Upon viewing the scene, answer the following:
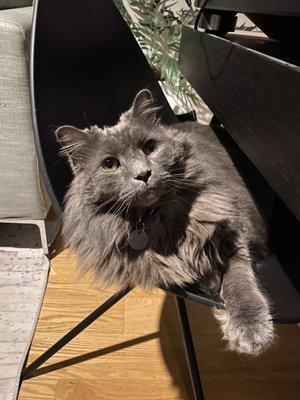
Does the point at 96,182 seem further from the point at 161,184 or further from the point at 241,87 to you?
the point at 241,87

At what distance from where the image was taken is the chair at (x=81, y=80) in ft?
2.81

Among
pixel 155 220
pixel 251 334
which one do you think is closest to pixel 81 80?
pixel 155 220

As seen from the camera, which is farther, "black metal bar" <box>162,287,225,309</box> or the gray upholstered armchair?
the gray upholstered armchair

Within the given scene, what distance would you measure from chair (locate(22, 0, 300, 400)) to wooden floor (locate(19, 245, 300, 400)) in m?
0.16

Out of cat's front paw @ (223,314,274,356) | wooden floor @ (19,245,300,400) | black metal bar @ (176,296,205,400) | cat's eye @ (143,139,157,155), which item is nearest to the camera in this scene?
cat's front paw @ (223,314,274,356)

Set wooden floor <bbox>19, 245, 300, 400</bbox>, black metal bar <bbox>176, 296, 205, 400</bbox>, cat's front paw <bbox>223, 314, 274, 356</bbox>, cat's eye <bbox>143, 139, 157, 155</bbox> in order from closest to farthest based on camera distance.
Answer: cat's front paw <bbox>223, 314, 274, 356</bbox> < cat's eye <bbox>143, 139, 157, 155</bbox> < black metal bar <bbox>176, 296, 205, 400</bbox> < wooden floor <bbox>19, 245, 300, 400</bbox>

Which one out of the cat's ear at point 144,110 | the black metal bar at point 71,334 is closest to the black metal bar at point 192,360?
the black metal bar at point 71,334

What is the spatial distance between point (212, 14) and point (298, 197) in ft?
3.48

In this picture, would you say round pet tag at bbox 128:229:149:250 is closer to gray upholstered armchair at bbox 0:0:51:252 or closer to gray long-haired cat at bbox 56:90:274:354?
gray long-haired cat at bbox 56:90:274:354

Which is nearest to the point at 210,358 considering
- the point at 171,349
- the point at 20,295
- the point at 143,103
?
the point at 171,349

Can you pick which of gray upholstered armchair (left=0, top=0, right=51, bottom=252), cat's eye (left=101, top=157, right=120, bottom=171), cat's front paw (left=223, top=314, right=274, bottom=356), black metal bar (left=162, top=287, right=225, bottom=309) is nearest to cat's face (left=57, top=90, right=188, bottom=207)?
cat's eye (left=101, top=157, right=120, bottom=171)

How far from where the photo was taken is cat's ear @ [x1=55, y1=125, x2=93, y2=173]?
788mm

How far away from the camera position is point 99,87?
1110mm

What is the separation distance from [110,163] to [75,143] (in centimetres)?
10
